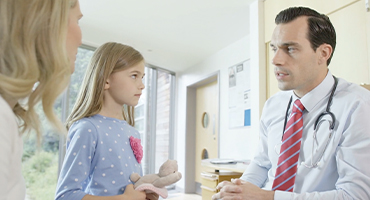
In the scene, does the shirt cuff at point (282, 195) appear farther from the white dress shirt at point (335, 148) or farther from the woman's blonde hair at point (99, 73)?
the woman's blonde hair at point (99, 73)

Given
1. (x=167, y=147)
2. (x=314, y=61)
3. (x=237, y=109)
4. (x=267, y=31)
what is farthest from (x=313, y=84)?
(x=167, y=147)

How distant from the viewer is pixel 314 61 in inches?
54.0

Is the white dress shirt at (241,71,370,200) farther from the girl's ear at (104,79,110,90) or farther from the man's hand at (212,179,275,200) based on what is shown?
the girl's ear at (104,79,110,90)

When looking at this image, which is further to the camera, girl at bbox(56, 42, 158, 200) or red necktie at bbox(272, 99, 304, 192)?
red necktie at bbox(272, 99, 304, 192)

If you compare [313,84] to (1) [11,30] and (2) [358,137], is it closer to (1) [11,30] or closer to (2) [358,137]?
(2) [358,137]

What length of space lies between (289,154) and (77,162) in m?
0.80

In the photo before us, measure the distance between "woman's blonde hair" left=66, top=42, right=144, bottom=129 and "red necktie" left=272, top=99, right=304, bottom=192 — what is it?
0.69m

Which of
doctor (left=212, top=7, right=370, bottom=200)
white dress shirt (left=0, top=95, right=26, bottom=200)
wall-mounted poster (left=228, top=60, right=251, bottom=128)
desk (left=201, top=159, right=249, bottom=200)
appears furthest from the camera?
wall-mounted poster (left=228, top=60, right=251, bottom=128)

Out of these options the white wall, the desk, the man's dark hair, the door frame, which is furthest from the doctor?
the door frame

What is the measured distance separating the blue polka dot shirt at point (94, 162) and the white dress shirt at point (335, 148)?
0.58 m

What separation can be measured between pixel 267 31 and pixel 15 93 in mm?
3018

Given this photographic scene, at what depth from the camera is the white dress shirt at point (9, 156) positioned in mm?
484

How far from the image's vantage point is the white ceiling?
3.44 meters

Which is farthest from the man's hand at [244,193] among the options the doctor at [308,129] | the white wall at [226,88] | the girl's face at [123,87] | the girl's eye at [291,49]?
the white wall at [226,88]
